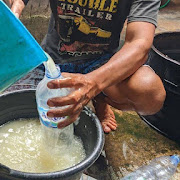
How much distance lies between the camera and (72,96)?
120 centimetres

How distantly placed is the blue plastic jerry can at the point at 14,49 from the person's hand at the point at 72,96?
0.54 feet

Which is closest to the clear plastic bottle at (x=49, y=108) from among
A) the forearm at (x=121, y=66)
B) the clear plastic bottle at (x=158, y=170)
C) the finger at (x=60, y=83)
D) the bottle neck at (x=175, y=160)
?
the finger at (x=60, y=83)

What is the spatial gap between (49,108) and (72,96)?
0.51ft

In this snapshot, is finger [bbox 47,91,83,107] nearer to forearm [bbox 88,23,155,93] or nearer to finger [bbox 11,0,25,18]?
forearm [bbox 88,23,155,93]

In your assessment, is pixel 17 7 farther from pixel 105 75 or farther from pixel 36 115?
pixel 105 75

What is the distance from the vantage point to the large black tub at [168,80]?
1969mm

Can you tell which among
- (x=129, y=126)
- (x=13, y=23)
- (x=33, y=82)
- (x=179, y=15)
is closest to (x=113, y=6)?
(x=33, y=82)

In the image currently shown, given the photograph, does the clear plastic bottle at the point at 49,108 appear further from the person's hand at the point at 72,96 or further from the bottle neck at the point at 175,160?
the bottle neck at the point at 175,160

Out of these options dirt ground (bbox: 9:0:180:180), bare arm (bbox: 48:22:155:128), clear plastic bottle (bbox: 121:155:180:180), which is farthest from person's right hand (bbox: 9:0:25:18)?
clear plastic bottle (bbox: 121:155:180:180)

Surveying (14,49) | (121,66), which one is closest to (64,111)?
(14,49)

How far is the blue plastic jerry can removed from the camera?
0.91m

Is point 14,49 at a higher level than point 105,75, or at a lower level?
higher

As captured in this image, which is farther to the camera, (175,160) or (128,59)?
(175,160)

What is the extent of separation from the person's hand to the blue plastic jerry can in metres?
0.16
